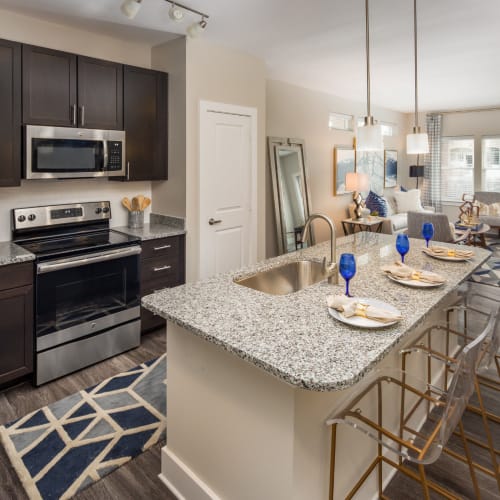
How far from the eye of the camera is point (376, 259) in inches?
101

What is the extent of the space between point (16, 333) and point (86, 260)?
65 cm

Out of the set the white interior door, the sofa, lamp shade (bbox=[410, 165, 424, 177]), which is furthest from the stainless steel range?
lamp shade (bbox=[410, 165, 424, 177])

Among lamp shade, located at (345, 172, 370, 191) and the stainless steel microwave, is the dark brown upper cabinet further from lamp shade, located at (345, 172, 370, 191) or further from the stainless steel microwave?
lamp shade, located at (345, 172, 370, 191)

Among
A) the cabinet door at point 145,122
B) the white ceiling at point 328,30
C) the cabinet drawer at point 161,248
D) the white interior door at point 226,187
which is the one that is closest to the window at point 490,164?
the white ceiling at point 328,30

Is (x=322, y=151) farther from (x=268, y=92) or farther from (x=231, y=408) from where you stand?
(x=231, y=408)

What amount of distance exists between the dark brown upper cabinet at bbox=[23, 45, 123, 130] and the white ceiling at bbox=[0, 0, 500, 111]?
13.0 inches

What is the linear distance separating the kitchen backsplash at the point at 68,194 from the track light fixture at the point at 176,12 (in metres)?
1.45

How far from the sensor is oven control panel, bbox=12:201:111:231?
10.1 ft

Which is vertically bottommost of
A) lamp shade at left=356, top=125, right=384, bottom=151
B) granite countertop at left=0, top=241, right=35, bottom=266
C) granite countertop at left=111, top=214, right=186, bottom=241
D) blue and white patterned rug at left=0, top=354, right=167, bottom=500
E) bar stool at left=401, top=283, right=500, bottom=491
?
blue and white patterned rug at left=0, top=354, right=167, bottom=500

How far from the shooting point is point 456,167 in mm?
8977

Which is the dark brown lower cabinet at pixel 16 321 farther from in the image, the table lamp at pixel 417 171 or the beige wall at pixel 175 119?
the table lamp at pixel 417 171

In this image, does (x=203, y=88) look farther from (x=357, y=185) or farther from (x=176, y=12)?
(x=357, y=185)

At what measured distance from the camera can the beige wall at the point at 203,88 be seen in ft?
11.6

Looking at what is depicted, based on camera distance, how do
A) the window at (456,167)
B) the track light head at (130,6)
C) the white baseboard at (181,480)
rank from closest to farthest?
the white baseboard at (181,480) < the track light head at (130,6) < the window at (456,167)
